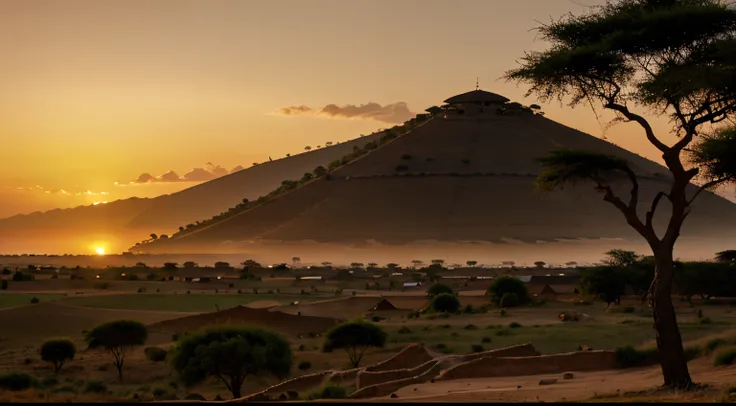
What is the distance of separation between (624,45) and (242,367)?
1739cm

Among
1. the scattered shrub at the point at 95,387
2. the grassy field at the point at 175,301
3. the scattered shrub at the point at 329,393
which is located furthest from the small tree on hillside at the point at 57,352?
the grassy field at the point at 175,301

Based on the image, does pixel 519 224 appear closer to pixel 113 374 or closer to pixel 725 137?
pixel 113 374

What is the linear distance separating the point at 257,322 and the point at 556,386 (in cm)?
3432

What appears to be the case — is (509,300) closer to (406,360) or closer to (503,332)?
(503,332)

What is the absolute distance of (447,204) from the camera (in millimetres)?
155000

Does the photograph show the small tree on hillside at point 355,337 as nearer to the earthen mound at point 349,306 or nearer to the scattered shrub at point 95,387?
the scattered shrub at point 95,387

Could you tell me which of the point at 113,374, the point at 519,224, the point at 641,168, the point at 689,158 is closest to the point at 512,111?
the point at 641,168

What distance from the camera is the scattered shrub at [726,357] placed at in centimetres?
2270

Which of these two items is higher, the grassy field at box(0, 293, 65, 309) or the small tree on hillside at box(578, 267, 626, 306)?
the small tree on hillside at box(578, 267, 626, 306)

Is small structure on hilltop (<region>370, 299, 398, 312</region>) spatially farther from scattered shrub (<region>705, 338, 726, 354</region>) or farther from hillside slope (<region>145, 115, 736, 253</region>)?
hillside slope (<region>145, 115, 736, 253</region>)

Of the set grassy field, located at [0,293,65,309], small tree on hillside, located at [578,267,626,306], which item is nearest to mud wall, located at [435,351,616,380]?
small tree on hillside, located at [578,267,626,306]

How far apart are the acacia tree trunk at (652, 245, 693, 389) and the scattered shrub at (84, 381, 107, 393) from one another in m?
20.3

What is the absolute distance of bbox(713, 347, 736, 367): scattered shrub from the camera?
22.7 meters

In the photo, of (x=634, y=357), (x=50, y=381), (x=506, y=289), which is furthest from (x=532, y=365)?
(x=506, y=289)
